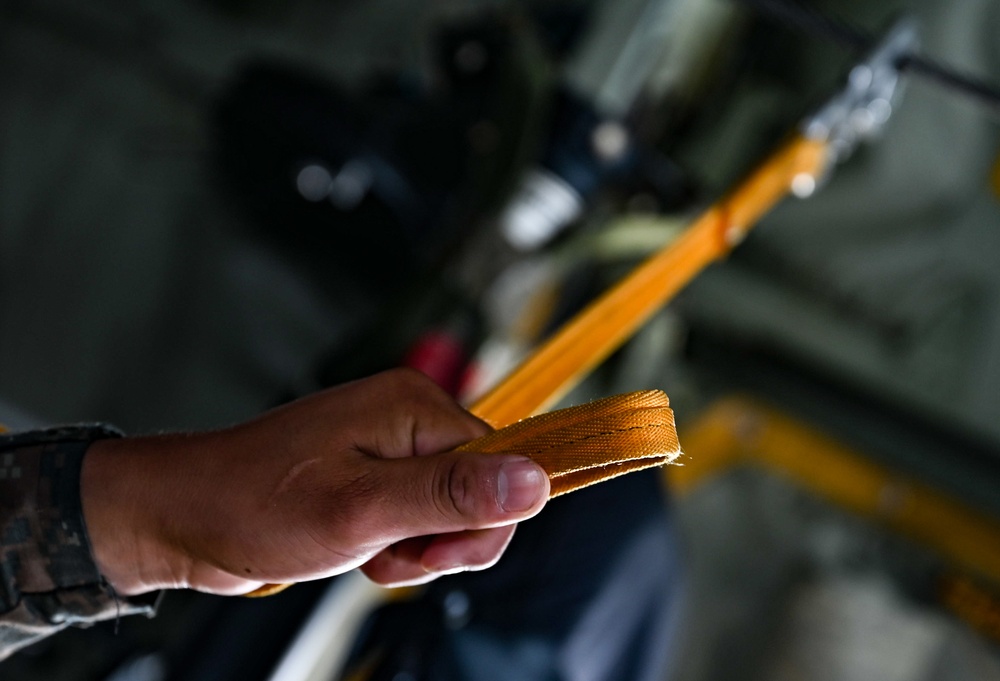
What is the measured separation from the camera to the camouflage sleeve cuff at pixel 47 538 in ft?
1.68

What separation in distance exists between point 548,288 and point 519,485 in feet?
3.34

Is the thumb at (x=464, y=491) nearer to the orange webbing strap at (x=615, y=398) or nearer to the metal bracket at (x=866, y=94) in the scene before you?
the orange webbing strap at (x=615, y=398)

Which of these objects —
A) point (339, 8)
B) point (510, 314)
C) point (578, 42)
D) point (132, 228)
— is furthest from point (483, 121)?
point (132, 228)

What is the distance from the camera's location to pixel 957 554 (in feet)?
5.19

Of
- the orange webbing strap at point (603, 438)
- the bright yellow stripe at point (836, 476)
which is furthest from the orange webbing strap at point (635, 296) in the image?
the bright yellow stripe at point (836, 476)

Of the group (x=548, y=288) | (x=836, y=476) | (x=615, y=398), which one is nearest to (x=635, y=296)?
(x=615, y=398)

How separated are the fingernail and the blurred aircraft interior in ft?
2.30

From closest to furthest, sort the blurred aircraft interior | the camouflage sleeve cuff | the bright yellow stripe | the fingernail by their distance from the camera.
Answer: the fingernail → the camouflage sleeve cuff → the blurred aircraft interior → the bright yellow stripe

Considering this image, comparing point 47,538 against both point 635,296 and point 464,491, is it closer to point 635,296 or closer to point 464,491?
point 464,491

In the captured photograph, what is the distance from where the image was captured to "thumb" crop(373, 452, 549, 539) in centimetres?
41

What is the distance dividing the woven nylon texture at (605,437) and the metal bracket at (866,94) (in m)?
0.57

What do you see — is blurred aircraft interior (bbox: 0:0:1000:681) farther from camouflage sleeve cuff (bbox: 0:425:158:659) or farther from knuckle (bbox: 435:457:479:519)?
knuckle (bbox: 435:457:479:519)

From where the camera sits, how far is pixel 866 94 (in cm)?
87

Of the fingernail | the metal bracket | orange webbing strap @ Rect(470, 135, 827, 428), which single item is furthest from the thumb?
the metal bracket
